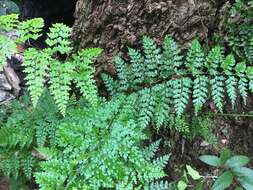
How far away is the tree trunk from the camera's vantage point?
8.75 feet

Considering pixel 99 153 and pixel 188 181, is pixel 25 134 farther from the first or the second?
pixel 188 181

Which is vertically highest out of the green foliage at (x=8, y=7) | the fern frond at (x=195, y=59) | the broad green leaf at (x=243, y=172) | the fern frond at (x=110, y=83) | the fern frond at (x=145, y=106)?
the green foliage at (x=8, y=7)

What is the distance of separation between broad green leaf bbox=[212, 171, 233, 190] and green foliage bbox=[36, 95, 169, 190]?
39 cm

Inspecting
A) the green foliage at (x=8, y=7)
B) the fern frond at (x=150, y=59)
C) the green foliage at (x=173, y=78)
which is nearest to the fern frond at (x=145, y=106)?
the green foliage at (x=173, y=78)

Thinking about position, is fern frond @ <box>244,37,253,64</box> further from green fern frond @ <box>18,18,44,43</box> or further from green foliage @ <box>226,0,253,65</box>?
green fern frond @ <box>18,18,44,43</box>

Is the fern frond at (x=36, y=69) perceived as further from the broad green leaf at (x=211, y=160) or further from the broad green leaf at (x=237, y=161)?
the broad green leaf at (x=237, y=161)

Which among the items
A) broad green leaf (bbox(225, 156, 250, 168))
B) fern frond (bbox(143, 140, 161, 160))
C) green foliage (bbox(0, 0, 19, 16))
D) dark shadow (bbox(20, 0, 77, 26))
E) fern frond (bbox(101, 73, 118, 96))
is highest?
dark shadow (bbox(20, 0, 77, 26))

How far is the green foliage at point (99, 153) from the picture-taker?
222 cm

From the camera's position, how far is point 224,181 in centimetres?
252

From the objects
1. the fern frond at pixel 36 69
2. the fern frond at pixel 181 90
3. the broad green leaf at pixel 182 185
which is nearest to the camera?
the fern frond at pixel 36 69

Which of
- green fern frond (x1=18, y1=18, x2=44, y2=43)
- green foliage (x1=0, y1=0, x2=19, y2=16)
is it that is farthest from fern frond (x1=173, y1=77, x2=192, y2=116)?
green foliage (x1=0, y1=0, x2=19, y2=16)

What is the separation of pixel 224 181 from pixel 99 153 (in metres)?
0.85

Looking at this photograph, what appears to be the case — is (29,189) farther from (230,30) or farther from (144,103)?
(230,30)

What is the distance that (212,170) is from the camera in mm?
2969
